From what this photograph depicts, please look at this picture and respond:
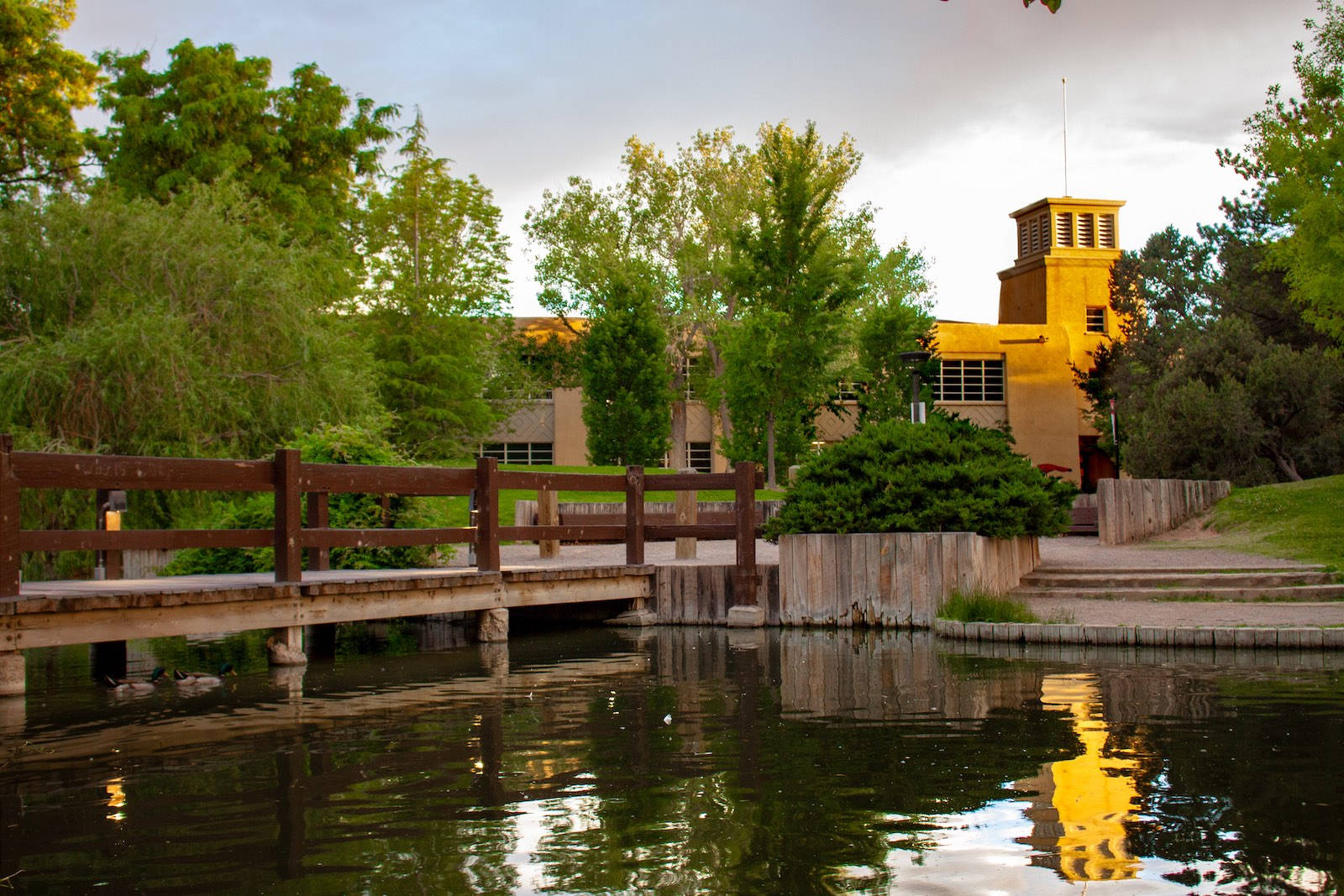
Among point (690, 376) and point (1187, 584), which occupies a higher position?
point (690, 376)

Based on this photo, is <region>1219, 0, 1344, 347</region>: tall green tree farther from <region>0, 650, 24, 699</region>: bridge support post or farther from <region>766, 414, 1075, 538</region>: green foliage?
<region>0, 650, 24, 699</region>: bridge support post

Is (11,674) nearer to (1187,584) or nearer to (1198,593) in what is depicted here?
(1198,593)

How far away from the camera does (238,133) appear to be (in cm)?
3606

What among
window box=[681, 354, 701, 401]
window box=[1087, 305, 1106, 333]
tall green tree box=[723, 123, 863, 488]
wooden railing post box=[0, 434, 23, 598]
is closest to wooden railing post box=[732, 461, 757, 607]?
wooden railing post box=[0, 434, 23, 598]

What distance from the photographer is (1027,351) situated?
169ft

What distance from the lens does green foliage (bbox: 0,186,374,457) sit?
67.5 ft

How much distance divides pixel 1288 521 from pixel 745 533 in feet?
35.4

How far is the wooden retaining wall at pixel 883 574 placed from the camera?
1422 centimetres

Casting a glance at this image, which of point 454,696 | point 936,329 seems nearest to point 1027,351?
point 936,329

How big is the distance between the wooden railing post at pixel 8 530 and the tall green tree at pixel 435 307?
87.6 ft

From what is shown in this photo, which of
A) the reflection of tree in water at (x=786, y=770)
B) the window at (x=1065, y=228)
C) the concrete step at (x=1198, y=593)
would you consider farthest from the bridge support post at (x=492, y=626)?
the window at (x=1065, y=228)

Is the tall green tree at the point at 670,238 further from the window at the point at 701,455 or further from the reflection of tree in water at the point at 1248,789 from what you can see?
the reflection of tree in water at the point at 1248,789

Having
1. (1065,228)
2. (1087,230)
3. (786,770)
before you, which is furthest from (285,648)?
(1087,230)

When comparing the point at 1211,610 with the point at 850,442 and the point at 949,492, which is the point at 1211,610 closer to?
the point at 949,492
